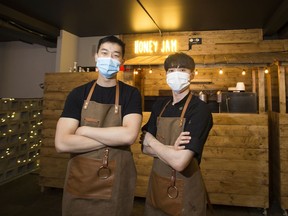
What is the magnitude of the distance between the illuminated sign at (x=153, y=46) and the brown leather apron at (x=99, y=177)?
11.6ft

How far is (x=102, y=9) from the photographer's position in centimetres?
409

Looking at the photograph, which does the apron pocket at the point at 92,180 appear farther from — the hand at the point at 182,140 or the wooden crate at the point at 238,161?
the wooden crate at the point at 238,161

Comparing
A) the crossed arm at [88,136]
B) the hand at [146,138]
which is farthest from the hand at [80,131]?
the hand at [146,138]

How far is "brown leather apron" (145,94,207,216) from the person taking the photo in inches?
57.3

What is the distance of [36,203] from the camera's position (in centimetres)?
354

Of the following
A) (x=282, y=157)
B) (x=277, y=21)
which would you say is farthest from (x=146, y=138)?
(x=277, y=21)

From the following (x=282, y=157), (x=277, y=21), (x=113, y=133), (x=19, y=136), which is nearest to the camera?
(x=113, y=133)

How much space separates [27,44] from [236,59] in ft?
17.2

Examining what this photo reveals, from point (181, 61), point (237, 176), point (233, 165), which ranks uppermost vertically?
point (181, 61)

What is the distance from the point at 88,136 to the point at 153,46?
12.3 ft

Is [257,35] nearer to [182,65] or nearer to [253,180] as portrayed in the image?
[253,180]

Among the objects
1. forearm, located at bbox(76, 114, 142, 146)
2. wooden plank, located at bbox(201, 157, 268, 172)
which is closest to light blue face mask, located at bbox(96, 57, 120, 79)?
forearm, located at bbox(76, 114, 142, 146)

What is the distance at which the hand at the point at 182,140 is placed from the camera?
137 centimetres

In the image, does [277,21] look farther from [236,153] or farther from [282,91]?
[236,153]
